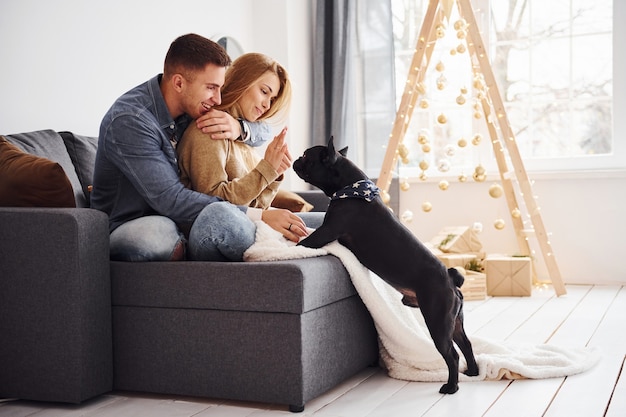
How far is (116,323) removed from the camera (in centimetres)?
231

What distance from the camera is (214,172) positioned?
2.46m

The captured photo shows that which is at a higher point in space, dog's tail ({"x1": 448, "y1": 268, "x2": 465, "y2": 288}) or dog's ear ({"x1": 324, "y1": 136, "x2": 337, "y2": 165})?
dog's ear ({"x1": 324, "y1": 136, "x2": 337, "y2": 165})

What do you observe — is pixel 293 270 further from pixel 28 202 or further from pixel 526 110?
pixel 526 110

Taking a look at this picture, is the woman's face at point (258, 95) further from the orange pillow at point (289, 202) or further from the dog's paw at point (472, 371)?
the dog's paw at point (472, 371)

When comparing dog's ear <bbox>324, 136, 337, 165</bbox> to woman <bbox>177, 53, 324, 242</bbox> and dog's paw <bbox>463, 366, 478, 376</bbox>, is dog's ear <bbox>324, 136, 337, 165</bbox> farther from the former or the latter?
dog's paw <bbox>463, 366, 478, 376</bbox>

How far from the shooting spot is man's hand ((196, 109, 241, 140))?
2486 mm

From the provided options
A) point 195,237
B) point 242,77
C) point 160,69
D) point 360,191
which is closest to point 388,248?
point 360,191

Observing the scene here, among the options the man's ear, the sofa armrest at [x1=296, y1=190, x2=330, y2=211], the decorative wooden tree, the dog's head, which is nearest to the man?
the man's ear

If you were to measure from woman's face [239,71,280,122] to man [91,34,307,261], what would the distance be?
96mm

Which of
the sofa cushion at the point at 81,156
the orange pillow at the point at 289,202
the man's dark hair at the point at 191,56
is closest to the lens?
the man's dark hair at the point at 191,56

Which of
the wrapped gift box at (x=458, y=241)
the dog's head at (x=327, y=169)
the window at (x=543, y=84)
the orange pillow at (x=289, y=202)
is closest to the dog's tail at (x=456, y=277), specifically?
the dog's head at (x=327, y=169)

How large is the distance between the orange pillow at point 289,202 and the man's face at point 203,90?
834mm

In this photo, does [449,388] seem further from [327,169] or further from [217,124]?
[217,124]

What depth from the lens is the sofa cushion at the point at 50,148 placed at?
8.60 ft
